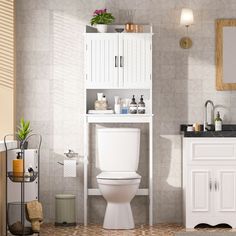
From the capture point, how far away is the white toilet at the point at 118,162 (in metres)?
7.00

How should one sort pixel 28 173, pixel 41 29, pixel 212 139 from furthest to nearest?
pixel 41 29, pixel 212 139, pixel 28 173

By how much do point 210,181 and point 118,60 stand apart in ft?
5.10

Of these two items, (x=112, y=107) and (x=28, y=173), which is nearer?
(x=28, y=173)

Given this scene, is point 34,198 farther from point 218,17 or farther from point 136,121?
point 218,17

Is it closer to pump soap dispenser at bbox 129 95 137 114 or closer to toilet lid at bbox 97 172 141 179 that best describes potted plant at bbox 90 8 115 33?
pump soap dispenser at bbox 129 95 137 114

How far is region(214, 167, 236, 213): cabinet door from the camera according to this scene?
275 inches

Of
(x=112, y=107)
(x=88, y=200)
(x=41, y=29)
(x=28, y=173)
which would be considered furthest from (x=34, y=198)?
(x=41, y=29)

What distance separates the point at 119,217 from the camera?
6996 mm

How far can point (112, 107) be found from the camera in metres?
7.47

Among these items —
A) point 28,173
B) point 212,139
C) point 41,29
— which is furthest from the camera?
point 41,29

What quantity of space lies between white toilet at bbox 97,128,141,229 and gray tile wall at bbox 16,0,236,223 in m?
0.24

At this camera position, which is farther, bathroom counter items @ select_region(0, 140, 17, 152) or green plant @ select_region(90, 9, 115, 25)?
green plant @ select_region(90, 9, 115, 25)

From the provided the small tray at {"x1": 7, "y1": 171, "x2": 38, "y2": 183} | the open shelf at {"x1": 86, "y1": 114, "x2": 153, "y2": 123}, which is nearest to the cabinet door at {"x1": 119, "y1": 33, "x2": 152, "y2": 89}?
the open shelf at {"x1": 86, "y1": 114, "x2": 153, "y2": 123}

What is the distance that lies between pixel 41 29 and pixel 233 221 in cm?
285
